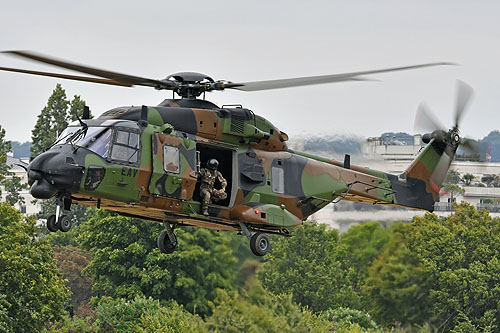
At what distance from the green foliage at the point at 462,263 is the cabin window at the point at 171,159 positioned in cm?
1621

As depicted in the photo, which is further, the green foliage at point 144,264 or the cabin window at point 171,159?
the green foliage at point 144,264

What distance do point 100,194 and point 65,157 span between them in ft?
4.92

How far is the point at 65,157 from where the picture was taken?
27516mm

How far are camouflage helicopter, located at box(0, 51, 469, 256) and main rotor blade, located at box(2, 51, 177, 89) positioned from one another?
3 centimetres

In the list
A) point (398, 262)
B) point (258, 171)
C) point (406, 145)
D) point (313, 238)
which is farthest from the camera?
point (313, 238)

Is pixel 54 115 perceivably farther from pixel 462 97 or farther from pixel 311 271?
pixel 462 97

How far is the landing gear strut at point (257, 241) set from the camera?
103 feet

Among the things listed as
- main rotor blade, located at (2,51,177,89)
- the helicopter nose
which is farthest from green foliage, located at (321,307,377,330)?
the helicopter nose

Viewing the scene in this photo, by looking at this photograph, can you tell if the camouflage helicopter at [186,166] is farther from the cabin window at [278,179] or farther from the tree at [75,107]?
the tree at [75,107]

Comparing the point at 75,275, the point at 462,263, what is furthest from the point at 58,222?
the point at 75,275

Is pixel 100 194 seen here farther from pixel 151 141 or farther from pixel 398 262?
pixel 398 262

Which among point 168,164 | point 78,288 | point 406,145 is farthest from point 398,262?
point 78,288

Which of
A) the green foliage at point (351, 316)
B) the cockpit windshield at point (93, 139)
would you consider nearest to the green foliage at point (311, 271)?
the green foliage at point (351, 316)

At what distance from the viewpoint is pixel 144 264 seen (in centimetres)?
6925
